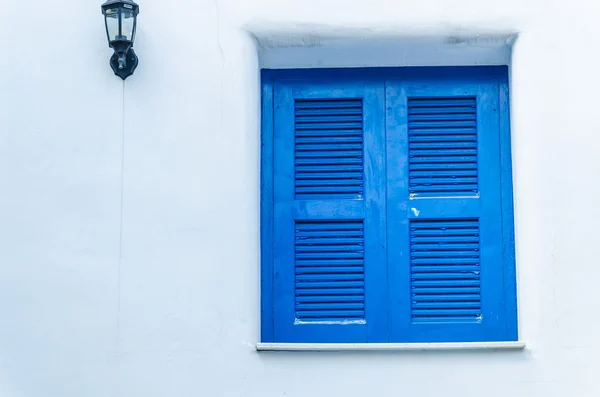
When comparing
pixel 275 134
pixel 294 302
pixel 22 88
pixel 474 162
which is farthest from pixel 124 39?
pixel 474 162

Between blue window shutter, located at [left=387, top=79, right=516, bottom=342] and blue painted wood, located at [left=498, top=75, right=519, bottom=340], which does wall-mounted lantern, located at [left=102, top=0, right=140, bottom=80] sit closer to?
blue window shutter, located at [left=387, top=79, right=516, bottom=342]

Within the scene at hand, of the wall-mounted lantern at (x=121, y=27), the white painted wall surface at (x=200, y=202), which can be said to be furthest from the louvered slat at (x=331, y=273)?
the wall-mounted lantern at (x=121, y=27)

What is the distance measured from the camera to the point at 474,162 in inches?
168

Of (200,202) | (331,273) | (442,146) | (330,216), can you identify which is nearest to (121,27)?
(200,202)

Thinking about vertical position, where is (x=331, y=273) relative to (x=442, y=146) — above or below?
below

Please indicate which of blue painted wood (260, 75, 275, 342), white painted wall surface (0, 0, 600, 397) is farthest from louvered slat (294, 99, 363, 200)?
white painted wall surface (0, 0, 600, 397)

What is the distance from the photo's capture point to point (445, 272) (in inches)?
166

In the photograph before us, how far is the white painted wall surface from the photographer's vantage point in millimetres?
3979

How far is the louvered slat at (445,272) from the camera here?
13.8 feet

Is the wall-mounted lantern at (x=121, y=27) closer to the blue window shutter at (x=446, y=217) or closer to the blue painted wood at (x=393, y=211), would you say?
the blue painted wood at (x=393, y=211)

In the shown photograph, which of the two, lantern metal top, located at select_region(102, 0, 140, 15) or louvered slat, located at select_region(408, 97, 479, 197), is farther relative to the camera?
louvered slat, located at select_region(408, 97, 479, 197)

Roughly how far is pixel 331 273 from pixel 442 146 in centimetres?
82

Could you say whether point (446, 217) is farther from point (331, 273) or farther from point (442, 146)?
point (331, 273)

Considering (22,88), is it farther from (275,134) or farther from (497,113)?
(497,113)
